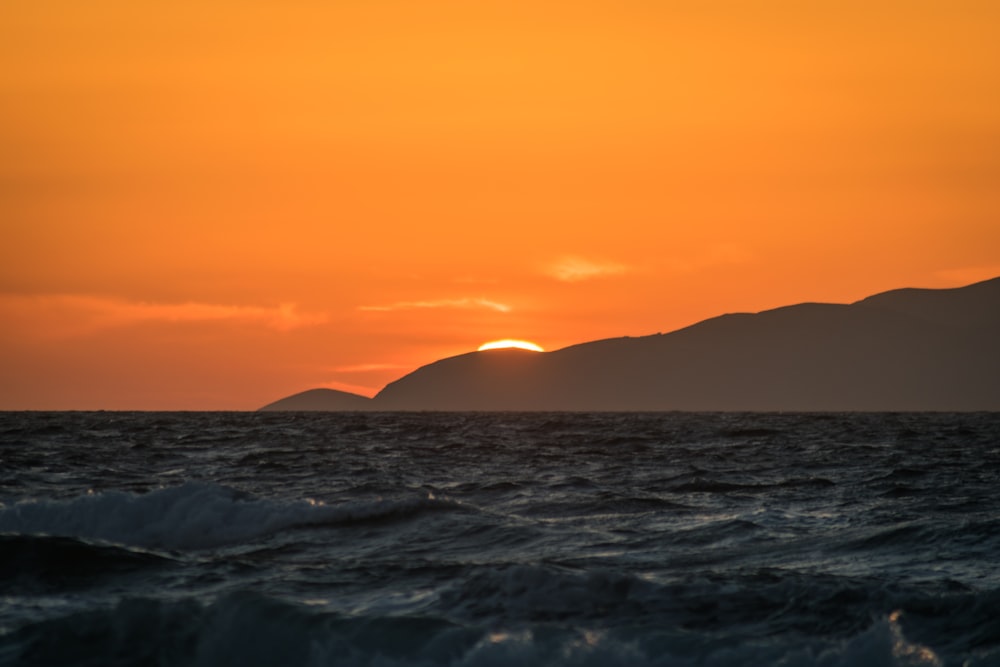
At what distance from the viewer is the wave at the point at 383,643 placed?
42.2 ft

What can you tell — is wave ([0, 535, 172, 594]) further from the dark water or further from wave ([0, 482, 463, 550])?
wave ([0, 482, 463, 550])

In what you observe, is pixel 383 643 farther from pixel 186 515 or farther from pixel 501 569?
pixel 186 515

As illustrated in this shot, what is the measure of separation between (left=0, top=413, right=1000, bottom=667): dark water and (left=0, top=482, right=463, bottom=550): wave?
0.23 feet

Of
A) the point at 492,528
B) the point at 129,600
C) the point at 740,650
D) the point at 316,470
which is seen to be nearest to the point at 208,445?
the point at 316,470

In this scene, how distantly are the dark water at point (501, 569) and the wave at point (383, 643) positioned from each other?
0.10 feet

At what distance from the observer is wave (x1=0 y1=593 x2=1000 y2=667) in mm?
12859

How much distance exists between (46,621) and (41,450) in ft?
102

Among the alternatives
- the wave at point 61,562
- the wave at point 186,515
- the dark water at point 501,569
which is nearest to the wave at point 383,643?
the dark water at point 501,569

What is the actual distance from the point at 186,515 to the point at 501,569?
8543mm

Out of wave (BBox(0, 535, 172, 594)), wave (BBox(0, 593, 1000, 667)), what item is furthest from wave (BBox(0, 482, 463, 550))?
wave (BBox(0, 593, 1000, 667))

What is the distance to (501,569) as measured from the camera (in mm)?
16422

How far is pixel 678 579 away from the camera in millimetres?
16094

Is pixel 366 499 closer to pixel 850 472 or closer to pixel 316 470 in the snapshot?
pixel 316 470

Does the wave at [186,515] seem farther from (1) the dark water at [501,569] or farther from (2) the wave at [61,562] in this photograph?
(2) the wave at [61,562]
